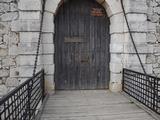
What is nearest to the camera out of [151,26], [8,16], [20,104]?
[20,104]

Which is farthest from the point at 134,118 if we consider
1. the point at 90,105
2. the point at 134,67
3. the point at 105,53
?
the point at 105,53

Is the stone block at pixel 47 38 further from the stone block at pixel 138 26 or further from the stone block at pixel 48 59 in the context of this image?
the stone block at pixel 138 26

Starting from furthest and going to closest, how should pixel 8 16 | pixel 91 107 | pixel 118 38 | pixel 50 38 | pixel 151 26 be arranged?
pixel 118 38 → pixel 151 26 → pixel 50 38 → pixel 8 16 → pixel 91 107

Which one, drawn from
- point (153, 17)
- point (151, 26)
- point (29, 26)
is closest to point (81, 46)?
point (29, 26)

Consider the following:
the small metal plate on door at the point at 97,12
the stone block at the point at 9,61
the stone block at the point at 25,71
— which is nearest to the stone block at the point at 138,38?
the small metal plate on door at the point at 97,12

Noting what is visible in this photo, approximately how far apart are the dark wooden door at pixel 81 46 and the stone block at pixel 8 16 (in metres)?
1.24

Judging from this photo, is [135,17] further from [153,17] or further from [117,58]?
[117,58]

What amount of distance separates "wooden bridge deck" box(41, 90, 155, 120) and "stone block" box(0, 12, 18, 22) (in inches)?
80.7

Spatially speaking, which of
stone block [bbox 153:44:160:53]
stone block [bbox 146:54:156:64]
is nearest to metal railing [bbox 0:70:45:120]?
stone block [bbox 146:54:156:64]

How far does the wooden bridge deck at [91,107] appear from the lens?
13.4 ft

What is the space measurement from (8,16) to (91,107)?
2.77m

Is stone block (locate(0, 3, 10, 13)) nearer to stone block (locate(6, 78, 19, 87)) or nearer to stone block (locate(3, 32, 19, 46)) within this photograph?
stone block (locate(3, 32, 19, 46))

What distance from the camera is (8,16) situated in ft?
17.0

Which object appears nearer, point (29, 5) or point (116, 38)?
point (29, 5)
